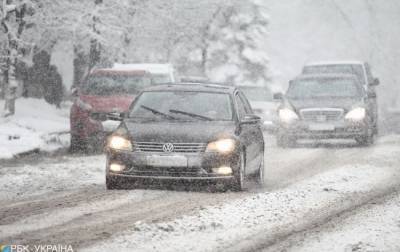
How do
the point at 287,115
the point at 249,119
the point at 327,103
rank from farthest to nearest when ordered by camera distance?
1. the point at 287,115
2. the point at 327,103
3. the point at 249,119

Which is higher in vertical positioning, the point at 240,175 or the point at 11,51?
the point at 11,51

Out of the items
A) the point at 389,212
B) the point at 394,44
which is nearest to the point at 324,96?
the point at 389,212

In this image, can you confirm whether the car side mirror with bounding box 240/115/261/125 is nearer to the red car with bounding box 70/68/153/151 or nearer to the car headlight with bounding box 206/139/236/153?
the car headlight with bounding box 206/139/236/153

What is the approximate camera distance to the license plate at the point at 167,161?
1121 cm

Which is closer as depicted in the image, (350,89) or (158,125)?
(158,125)

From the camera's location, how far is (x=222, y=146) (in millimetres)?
11391

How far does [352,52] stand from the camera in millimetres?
103250

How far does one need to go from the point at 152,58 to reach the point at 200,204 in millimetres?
36692

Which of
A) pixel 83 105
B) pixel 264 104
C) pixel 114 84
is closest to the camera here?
pixel 83 105

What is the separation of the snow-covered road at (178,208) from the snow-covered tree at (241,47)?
43462mm

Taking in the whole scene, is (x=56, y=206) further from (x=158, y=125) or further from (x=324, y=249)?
(x=324, y=249)

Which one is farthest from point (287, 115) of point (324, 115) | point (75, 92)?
point (75, 92)

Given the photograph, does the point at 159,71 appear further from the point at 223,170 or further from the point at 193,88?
the point at 223,170

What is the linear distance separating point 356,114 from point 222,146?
10064mm
